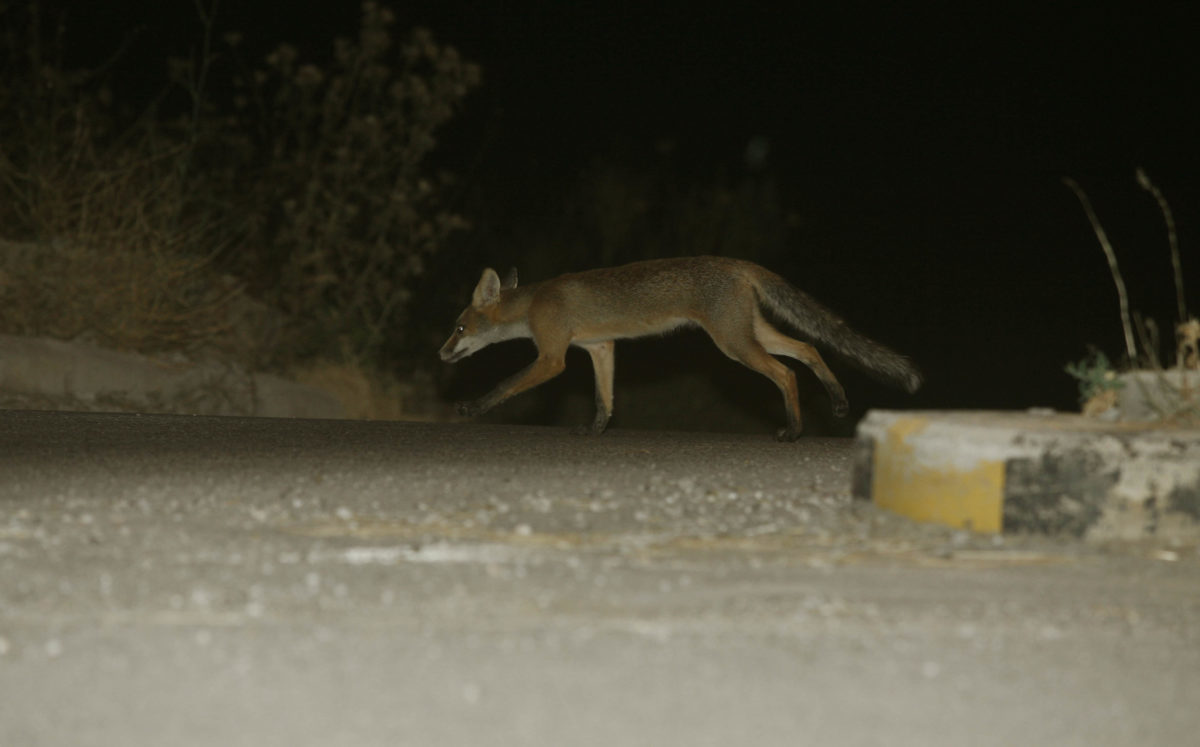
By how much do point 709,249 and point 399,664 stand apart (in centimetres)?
1364

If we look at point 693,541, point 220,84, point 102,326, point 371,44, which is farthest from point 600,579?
point 220,84

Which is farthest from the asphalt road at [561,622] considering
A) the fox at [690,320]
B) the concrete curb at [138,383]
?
the concrete curb at [138,383]

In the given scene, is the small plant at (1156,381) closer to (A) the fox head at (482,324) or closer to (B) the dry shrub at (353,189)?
(A) the fox head at (482,324)

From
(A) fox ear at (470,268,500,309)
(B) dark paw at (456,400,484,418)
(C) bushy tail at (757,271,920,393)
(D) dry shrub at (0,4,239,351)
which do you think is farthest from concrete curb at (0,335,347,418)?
(C) bushy tail at (757,271,920,393)

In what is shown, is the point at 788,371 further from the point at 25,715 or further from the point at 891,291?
the point at 891,291

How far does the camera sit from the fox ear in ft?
35.9

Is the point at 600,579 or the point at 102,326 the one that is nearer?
the point at 600,579

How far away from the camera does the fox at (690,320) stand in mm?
9586

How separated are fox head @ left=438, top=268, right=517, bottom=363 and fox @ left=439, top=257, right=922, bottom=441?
0.08 feet

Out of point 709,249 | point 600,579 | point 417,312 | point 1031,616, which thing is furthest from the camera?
point 709,249

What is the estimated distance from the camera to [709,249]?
16344 mm

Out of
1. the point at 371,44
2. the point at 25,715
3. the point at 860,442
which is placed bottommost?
the point at 25,715

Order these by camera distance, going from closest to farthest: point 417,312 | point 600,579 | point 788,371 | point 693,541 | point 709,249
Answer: point 600,579 < point 693,541 < point 788,371 < point 417,312 < point 709,249

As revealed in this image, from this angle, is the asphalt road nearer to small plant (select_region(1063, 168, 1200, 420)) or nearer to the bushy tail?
small plant (select_region(1063, 168, 1200, 420))
